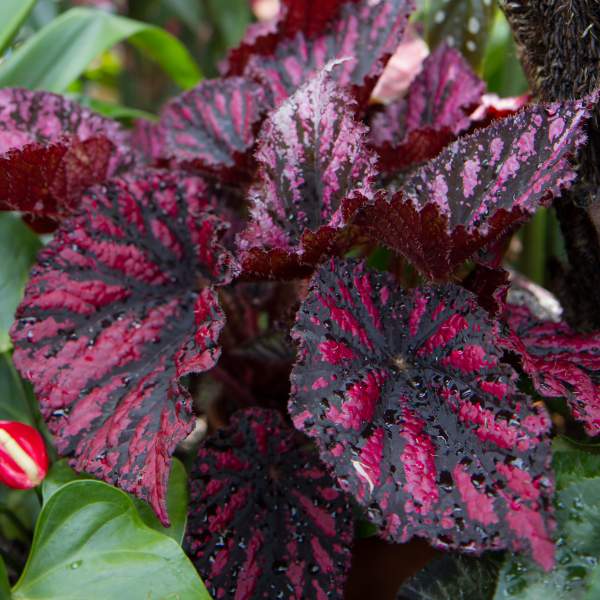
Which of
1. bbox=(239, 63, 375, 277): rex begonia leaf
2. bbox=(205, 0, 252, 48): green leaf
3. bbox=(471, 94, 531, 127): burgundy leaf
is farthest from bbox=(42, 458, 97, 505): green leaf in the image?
bbox=(205, 0, 252, 48): green leaf

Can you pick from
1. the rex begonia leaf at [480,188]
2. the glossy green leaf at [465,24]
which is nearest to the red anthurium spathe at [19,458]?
the rex begonia leaf at [480,188]

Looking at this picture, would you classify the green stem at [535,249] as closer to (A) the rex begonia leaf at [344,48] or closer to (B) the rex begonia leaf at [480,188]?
(A) the rex begonia leaf at [344,48]

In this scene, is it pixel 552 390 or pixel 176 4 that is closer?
pixel 552 390

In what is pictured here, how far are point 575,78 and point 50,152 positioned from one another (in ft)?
1.58

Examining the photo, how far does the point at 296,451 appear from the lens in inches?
25.4

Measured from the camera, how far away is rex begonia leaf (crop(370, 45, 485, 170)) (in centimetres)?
68

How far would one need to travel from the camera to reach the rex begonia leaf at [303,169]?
550mm

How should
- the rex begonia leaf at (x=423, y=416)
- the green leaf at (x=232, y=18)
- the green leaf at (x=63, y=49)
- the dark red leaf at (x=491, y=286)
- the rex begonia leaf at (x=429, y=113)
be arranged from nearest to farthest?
the rex begonia leaf at (x=423, y=416) < the dark red leaf at (x=491, y=286) < the rex begonia leaf at (x=429, y=113) < the green leaf at (x=63, y=49) < the green leaf at (x=232, y=18)

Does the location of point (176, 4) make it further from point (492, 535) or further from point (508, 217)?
point (492, 535)

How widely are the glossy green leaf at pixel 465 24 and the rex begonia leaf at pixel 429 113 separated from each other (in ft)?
0.57

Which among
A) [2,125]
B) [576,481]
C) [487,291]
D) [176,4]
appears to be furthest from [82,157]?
[176,4]

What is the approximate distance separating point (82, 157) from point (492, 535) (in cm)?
51

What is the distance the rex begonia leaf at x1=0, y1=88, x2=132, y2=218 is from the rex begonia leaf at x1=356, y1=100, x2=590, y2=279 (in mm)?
295

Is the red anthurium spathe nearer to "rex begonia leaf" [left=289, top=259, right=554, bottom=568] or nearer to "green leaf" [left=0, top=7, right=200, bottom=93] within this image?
"rex begonia leaf" [left=289, top=259, right=554, bottom=568]
